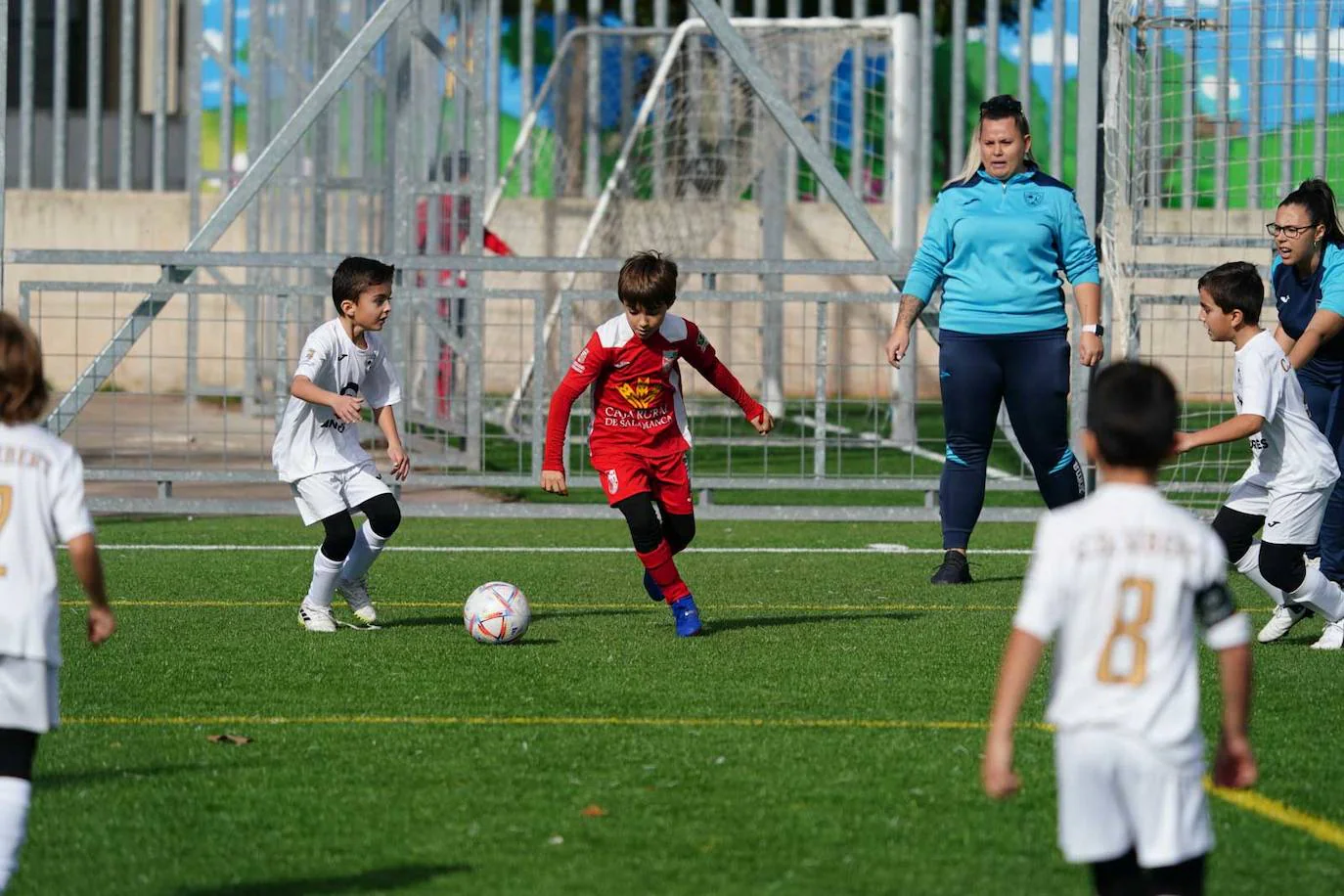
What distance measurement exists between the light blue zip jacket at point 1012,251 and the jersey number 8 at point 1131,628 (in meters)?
5.05

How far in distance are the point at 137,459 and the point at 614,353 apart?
7.15 meters

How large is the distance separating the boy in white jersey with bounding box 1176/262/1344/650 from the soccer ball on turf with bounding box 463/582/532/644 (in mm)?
2319

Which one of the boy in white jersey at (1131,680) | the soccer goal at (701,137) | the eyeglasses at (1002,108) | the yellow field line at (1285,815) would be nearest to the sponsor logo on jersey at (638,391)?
the eyeglasses at (1002,108)

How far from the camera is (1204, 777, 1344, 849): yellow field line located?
14.0 ft

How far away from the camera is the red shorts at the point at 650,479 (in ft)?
23.2

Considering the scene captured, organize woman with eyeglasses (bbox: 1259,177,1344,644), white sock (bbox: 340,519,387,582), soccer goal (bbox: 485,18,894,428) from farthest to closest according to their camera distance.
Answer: soccer goal (bbox: 485,18,894,428) → white sock (bbox: 340,519,387,582) → woman with eyeglasses (bbox: 1259,177,1344,644)

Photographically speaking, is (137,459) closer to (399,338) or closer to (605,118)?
(399,338)

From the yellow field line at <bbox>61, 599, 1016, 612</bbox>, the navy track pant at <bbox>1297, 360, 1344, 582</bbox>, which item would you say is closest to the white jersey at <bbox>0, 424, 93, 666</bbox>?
the yellow field line at <bbox>61, 599, 1016, 612</bbox>

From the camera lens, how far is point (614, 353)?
703 centimetres

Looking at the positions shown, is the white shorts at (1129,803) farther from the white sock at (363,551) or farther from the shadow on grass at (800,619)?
the white sock at (363,551)

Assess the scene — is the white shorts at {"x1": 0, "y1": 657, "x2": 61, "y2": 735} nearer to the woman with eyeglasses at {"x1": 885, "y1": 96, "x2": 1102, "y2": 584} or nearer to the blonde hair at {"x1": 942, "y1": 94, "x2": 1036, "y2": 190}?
the woman with eyeglasses at {"x1": 885, "y1": 96, "x2": 1102, "y2": 584}

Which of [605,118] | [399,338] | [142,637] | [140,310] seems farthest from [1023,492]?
[605,118]

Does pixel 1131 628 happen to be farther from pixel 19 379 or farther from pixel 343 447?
pixel 343 447

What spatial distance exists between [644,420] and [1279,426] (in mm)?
2193
